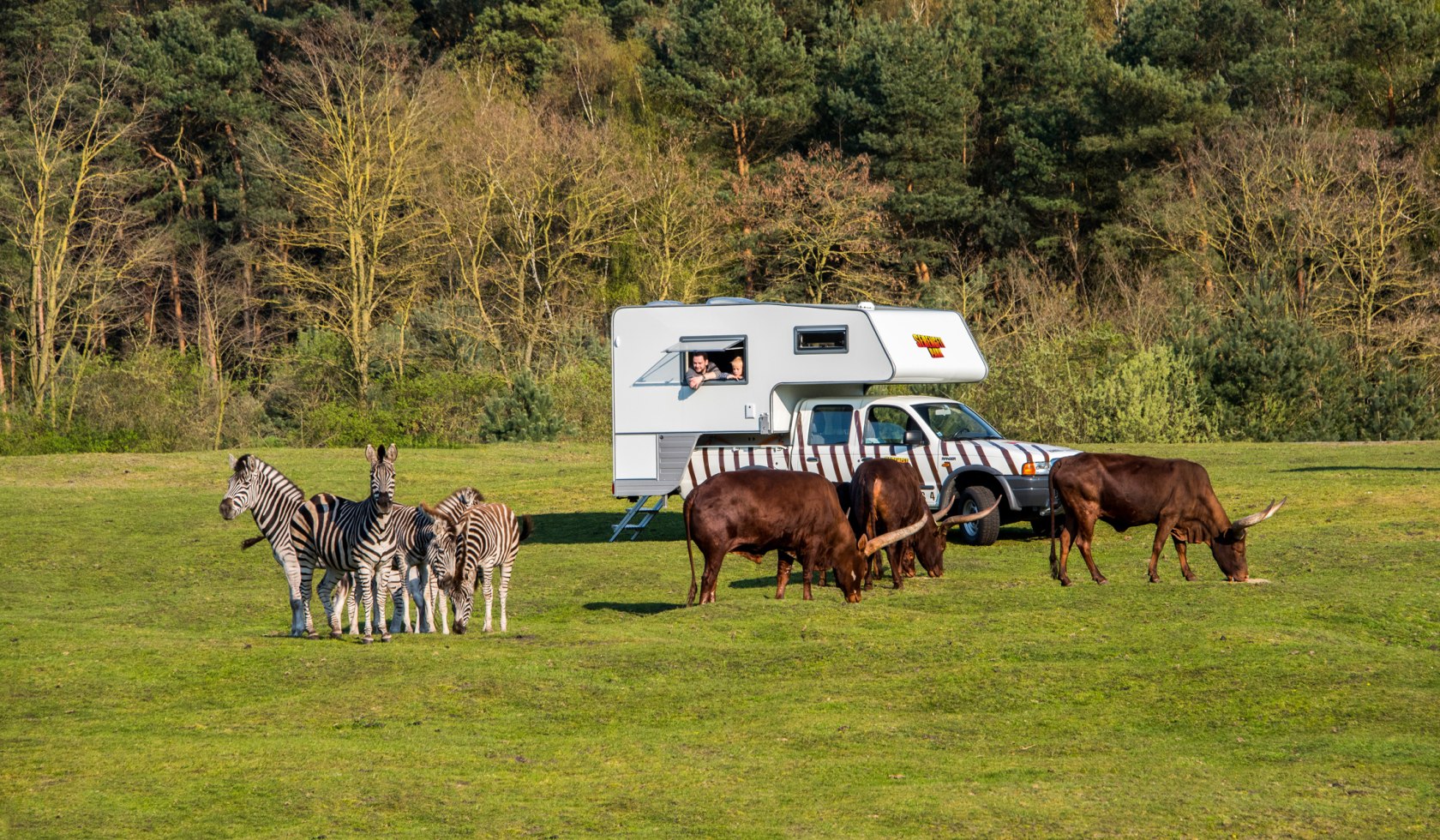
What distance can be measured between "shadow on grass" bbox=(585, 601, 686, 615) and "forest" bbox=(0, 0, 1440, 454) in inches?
1041

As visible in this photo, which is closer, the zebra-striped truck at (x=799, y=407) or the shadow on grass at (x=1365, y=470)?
the zebra-striped truck at (x=799, y=407)

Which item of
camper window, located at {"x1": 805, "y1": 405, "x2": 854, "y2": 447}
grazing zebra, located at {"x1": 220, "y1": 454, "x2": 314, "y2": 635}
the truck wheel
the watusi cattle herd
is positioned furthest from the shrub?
grazing zebra, located at {"x1": 220, "y1": 454, "x2": 314, "y2": 635}

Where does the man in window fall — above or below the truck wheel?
above

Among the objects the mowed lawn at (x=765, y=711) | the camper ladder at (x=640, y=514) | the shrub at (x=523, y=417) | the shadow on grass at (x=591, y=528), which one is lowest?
the mowed lawn at (x=765, y=711)

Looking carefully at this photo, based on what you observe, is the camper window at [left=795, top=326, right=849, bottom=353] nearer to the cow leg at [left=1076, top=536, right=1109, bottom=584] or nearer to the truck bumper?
the truck bumper

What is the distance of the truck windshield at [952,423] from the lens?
23156mm

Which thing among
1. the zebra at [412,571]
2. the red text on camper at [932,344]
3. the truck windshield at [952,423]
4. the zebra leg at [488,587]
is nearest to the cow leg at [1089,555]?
the truck windshield at [952,423]

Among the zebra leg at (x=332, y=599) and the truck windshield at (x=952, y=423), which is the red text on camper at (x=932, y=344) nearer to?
the truck windshield at (x=952, y=423)

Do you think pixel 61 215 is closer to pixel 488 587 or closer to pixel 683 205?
pixel 683 205

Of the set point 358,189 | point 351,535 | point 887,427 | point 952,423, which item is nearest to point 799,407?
point 887,427

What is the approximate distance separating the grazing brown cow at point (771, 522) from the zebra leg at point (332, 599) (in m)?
3.67

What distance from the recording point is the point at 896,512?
1867cm

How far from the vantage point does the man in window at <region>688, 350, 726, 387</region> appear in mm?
23703

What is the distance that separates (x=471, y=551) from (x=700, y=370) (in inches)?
377
